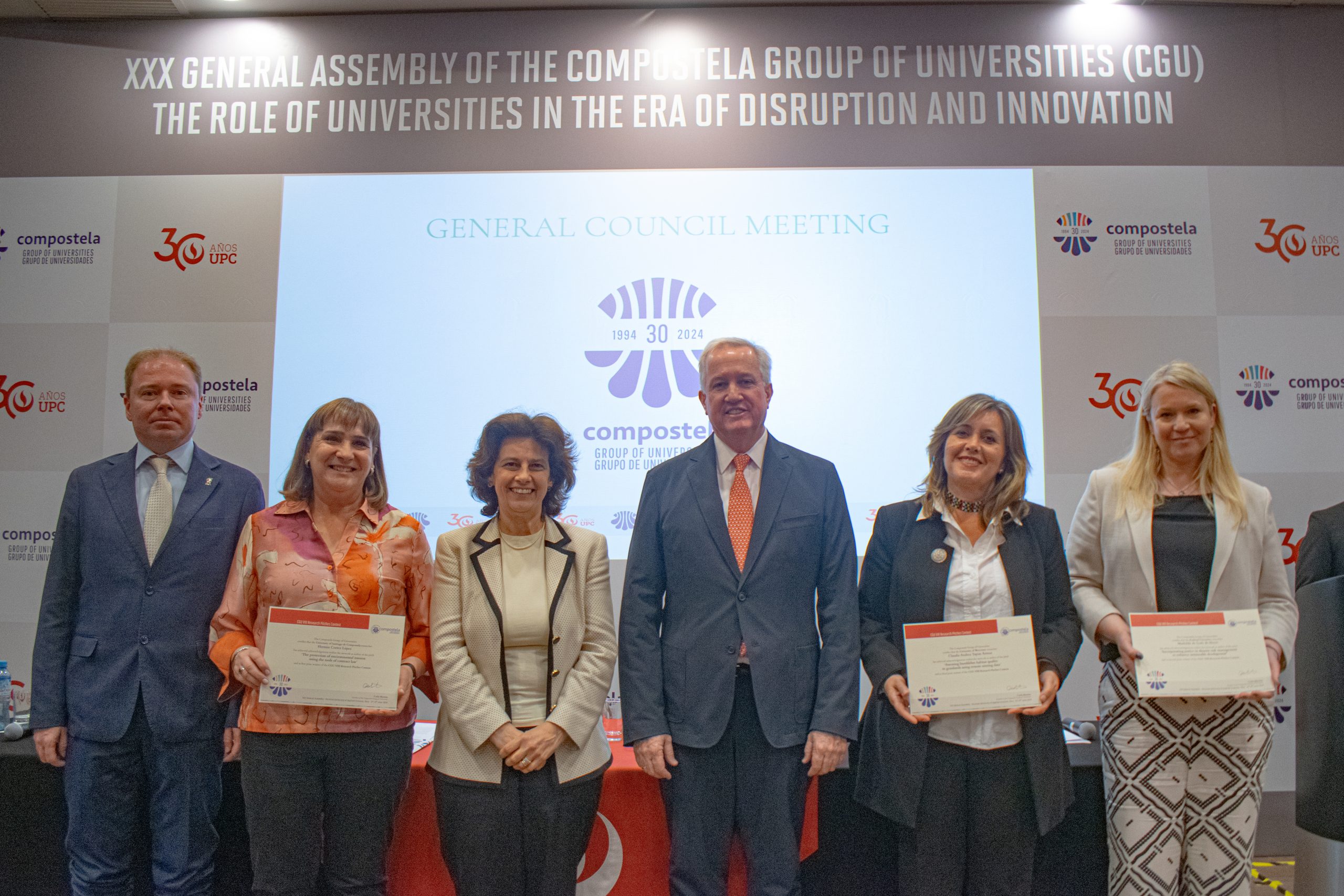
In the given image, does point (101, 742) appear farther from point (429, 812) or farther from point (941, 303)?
point (941, 303)

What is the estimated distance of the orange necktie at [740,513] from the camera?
7.06ft

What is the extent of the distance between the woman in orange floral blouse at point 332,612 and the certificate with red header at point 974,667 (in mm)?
1253

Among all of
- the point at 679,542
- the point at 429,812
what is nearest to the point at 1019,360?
the point at 679,542

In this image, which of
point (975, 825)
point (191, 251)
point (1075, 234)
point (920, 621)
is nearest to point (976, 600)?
point (920, 621)

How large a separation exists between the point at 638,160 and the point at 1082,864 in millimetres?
3273

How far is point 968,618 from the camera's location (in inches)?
83.0

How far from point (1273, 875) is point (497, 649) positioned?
3427 mm

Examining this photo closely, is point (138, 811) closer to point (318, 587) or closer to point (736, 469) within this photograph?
point (318, 587)

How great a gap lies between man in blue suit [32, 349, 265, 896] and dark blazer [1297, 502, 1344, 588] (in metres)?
3.34

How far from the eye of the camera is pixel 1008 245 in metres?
3.87

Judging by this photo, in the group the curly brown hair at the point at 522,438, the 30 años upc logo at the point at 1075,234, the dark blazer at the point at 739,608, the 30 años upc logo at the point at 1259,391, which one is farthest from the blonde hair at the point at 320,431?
the 30 años upc logo at the point at 1259,391

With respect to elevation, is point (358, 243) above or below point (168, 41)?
below

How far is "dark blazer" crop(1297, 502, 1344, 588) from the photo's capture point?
106 inches

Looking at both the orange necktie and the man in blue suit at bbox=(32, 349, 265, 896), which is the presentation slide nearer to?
the man in blue suit at bbox=(32, 349, 265, 896)
